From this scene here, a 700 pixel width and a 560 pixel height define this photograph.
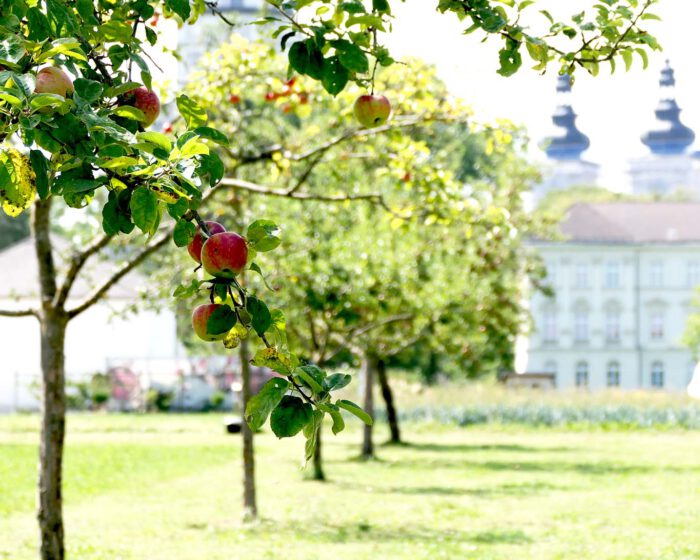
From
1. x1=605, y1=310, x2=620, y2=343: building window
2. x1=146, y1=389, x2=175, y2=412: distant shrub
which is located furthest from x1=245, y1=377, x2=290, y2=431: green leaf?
x1=605, y1=310, x2=620, y2=343: building window

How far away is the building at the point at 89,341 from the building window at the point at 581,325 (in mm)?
29110

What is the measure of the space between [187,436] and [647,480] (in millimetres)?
14191

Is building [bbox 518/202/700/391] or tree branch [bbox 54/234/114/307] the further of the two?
building [bbox 518/202/700/391]

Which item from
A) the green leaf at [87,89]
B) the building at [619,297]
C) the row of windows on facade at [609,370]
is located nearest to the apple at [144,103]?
the green leaf at [87,89]

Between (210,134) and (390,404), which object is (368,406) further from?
(210,134)

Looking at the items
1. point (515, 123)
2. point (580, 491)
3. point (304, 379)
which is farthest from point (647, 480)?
point (304, 379)

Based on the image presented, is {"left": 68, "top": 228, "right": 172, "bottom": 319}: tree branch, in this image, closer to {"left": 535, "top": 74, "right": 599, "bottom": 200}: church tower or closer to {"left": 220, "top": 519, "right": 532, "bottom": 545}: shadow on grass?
{"left": 220, "top": 519, "right": 532, "bottom": 545}: shadow on grass

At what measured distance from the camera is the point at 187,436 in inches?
1167

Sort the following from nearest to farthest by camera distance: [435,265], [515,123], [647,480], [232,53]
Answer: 1. [515,123]
2. [232,53]
3. [647,480]
4. [435,265]

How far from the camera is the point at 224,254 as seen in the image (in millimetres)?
2742

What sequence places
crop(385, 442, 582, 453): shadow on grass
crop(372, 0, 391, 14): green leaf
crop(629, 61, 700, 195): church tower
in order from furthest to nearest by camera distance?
crop(629, 61, 700, 195): church tower, crop(385, 442, 582, 453): shadow on grass, crop(372, 0, 391, 14): green leaf

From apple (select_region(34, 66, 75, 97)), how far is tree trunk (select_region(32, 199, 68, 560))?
5.69 metres

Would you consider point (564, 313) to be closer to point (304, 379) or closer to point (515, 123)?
point (515, 123)

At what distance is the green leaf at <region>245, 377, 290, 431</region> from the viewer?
8.75 ft
